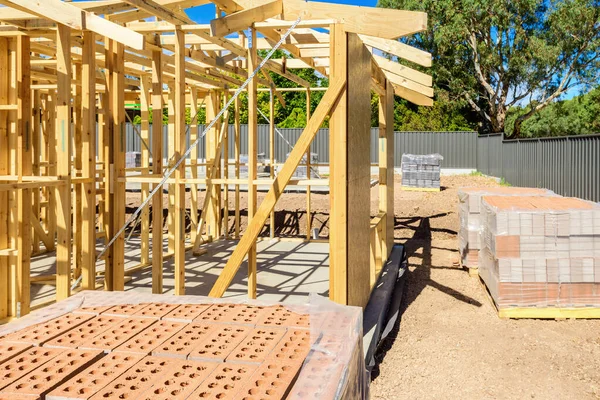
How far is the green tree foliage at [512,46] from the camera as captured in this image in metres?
31.2

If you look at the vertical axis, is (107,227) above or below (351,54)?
below

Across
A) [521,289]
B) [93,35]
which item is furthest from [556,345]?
[93,35]

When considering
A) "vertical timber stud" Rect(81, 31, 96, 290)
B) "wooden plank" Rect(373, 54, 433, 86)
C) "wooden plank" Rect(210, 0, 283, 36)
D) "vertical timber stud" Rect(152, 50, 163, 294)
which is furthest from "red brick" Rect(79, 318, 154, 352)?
"wooden plank" Rect(373, 54, 433, 86)

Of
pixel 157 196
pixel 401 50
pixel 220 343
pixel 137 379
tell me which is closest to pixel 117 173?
pixel 157 196

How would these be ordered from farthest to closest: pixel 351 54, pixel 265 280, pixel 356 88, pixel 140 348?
1. pixel 265 280
2. pixel 356 88
3. pixel 351 54
4. pixel 140 348

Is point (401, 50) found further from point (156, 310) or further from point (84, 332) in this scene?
point (84, 332)

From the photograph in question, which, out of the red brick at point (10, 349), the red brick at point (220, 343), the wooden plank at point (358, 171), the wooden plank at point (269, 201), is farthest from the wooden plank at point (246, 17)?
the red brick at point (10, 349)

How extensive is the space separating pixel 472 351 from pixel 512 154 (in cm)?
1873

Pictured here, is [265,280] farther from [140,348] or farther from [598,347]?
[140,348]

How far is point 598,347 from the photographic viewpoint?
652cm

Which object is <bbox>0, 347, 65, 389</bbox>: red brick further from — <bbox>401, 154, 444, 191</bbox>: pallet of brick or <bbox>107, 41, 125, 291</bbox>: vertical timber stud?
<bbox>401, 154, 444, 191</bbox>: pallet of brick

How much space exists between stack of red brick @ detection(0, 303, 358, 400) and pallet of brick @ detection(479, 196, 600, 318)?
505cm

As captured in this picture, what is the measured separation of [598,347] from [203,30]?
5.85 meters

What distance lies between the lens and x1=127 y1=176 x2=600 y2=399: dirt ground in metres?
5.48
